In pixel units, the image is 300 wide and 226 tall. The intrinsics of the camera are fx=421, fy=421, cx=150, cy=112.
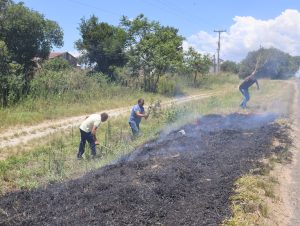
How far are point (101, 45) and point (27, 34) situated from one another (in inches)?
372

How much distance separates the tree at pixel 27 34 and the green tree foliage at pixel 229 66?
49.6 meters

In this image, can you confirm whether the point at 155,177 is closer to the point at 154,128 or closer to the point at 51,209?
the point at 51,209

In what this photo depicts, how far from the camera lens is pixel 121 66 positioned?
30984 mm

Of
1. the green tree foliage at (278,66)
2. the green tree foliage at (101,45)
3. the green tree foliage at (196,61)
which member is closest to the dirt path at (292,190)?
the green tree foliage at (101,45)

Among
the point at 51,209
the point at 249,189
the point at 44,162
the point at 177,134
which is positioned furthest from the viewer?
the point at 177,134

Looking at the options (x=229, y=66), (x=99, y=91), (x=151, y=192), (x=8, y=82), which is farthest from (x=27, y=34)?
(x=229, y=66)

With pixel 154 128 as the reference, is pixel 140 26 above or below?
above

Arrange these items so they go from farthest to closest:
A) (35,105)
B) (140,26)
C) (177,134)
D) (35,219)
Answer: (140,26) → (35,105) → (177,134) → (35,219)

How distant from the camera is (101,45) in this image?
3014 centimetres

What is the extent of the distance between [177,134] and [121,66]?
18830 millimetres

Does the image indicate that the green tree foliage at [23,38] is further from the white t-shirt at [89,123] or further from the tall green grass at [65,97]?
the white t-shirt at [89,123]

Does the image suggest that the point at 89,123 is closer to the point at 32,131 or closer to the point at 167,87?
the point at 32,131

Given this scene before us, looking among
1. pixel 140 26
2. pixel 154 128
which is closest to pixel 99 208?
pixel 154 128

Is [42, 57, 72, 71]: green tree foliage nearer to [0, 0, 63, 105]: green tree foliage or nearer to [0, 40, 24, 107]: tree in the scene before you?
[0, 0, 63, 105]: green tree foliage
